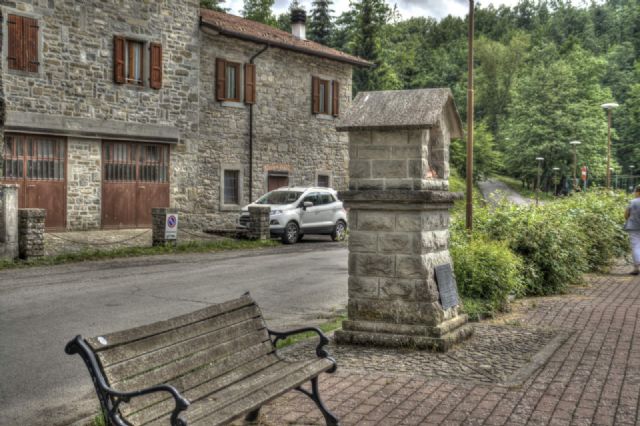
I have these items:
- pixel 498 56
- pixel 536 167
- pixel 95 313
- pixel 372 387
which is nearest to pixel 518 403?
pixel 372 387

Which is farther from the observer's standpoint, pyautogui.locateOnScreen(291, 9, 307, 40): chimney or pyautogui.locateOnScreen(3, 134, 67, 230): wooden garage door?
pyautogui.locateOnScreen(291, 9, 307, 40): chimney

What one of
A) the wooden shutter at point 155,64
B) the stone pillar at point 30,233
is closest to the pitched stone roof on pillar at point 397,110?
the stone pillar at point 30,233

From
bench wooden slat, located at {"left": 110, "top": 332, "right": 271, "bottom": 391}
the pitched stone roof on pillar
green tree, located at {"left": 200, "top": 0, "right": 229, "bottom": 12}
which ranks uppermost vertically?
green tree, located at {"left": 200, "top": 0, "right": 229, "bottom": 12}

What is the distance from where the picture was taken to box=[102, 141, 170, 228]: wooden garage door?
22.2 m

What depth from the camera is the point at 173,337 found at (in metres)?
3.94


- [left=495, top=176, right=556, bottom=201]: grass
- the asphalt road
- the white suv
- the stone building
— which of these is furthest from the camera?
[left=495, top=176, right=556, bottom=201]: grass

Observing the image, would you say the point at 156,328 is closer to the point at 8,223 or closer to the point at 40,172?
the point at 8,223

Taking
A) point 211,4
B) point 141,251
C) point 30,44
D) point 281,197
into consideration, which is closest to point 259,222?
point 281,197

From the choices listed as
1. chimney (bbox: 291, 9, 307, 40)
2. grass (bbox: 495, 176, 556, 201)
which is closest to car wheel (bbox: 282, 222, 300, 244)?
chimney (bbox: 291, 9, 307, 40)

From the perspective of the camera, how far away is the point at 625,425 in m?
4.61

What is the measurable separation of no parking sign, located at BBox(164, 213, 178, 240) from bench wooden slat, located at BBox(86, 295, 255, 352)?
48.8ft

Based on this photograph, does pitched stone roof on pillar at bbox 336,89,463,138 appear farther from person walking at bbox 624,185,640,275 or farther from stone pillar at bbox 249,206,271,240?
stone pillar at bbox 249,206,271,240

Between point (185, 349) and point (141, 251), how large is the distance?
48.3 feet

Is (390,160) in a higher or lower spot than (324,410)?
higher
